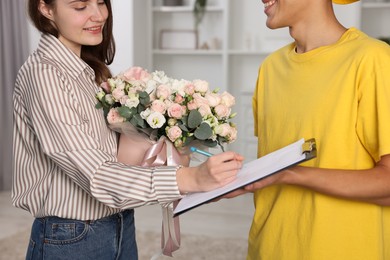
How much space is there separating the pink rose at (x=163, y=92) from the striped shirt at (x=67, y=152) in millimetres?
169

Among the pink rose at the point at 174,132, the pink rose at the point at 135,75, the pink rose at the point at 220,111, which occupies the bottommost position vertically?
the pink rose at the point at 174,132

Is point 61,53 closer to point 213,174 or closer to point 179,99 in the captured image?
point 179,99

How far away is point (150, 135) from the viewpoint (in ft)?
5.46

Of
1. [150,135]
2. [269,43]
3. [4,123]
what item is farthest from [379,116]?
[4,123]

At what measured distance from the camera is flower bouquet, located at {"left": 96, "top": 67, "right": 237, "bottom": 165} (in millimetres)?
1580

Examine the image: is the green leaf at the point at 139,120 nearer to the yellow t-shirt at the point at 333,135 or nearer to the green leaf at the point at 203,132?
the green leaf at the point at 203,132

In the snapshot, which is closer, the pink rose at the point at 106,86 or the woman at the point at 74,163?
the woman at the point at 74,163

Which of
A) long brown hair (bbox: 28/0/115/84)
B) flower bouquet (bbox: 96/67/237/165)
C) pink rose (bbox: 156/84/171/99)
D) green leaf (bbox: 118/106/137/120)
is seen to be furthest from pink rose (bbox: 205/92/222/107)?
long brown hair (bbox: 28/0/115/84)

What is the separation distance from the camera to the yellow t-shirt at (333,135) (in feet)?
4.44

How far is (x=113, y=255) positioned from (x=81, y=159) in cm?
40

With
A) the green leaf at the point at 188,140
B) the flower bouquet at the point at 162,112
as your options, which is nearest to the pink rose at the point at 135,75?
the flower bouquet at the point at 162,112

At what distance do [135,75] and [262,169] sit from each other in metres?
0.60

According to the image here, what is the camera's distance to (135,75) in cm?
170

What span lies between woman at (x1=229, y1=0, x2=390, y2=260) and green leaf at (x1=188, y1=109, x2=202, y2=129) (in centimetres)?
19
